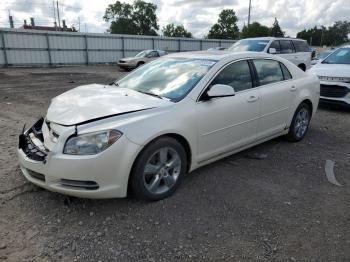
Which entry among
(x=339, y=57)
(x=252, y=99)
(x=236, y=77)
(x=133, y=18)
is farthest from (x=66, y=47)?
(x=133, y=18)

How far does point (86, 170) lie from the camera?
307cm

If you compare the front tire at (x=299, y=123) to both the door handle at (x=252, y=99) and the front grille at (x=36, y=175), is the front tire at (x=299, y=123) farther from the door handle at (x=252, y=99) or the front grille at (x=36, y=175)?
the front grille at (x=36, y=175)

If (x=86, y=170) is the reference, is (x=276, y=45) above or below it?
above

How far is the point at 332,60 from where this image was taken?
30.7 ft

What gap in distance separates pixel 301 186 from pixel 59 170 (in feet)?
9.23

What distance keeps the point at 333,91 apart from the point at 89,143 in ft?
23.3

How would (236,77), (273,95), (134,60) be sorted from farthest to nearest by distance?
(134,60) → (273,95) → (236,77)

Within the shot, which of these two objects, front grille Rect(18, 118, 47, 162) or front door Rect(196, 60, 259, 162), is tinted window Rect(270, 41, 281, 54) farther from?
front grille Rect(18, 118, 47, 162)

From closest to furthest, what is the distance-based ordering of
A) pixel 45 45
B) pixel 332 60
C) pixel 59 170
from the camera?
pixel 59 170 → pixel 332 60 → pixel 45 45

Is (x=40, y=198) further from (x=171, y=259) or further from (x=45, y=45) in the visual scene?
(x=45, y=45)

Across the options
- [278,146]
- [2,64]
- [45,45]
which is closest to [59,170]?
[278,146]

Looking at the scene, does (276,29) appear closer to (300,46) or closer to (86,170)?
(300,46)

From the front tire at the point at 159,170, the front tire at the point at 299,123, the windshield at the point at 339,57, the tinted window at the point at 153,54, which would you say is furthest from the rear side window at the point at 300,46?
the front tire at the point at 159,170

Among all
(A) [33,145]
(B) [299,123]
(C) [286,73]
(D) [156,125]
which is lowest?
(B) [299,123]
